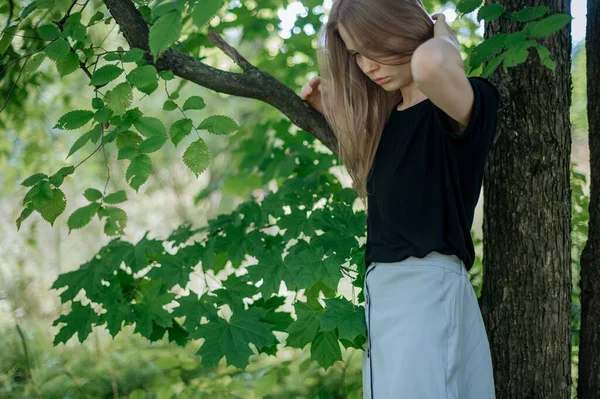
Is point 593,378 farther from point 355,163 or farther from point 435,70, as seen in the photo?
point 435,70

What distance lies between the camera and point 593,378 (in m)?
1.62

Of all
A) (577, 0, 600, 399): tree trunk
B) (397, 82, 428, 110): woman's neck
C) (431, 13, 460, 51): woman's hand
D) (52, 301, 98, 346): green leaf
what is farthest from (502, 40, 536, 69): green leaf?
(52, 301, 98, 346): green leaf

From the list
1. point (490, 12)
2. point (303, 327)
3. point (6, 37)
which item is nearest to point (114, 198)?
point (6, 37)

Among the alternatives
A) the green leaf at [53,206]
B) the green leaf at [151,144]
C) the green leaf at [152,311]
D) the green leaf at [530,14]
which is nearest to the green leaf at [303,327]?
the green leaf at [152,311]

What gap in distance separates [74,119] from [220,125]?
0.37 meters

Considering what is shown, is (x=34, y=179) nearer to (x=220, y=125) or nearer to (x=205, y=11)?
(x=220, y=125)

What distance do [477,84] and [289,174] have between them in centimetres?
124

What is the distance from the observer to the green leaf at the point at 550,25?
3.82 ft

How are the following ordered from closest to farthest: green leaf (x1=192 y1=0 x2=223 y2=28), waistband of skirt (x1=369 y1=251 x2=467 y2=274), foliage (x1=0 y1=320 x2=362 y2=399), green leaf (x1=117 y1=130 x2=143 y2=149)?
green leaf (x1=192 y1=0 x2=223 y2=28) < waistband of skirt (x1=369 y1=251 x2=467 y2=274) < green leaf (x1=117 y1=130 x2=143 y2=149) < foliage (x1=0 y1=320 x2=362 y2=399)

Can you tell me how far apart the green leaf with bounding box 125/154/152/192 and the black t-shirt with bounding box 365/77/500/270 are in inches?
22.8

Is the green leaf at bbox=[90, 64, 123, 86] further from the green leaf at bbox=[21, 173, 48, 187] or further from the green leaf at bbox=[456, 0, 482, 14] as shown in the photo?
the green leaf at bbox=[456, 0, 482, 14]

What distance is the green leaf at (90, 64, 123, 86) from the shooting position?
4.52 feet

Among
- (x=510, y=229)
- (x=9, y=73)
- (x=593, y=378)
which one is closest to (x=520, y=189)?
(x=510, y=229)

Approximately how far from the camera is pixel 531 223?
5.09ft
